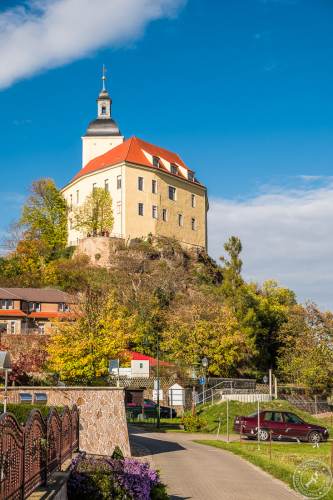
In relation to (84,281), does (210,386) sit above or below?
below

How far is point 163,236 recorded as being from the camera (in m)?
83.0

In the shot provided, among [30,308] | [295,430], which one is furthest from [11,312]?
[295,430]

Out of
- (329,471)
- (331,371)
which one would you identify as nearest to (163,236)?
(331,371)

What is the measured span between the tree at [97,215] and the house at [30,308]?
17.7 meters

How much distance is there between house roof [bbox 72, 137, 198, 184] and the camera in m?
84.4

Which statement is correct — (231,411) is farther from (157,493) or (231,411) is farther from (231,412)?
(157,493)

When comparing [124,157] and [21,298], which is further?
[124,157]

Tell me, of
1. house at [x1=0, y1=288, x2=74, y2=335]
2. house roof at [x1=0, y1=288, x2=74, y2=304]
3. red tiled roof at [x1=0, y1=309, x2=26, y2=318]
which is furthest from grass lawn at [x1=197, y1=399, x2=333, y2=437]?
house roof at [x1=0, y1=288, x2=74, y2=304]

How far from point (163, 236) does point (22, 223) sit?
658 inches

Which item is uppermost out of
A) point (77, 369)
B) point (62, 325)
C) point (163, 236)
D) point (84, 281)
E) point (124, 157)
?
point (124, 157)

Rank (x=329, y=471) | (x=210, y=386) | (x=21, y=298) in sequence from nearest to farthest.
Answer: (x=329, y=471)
(x=210, y=386)
(x=21, y=298)

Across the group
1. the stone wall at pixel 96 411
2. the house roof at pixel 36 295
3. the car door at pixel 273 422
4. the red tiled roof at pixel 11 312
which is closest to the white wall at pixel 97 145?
the house roof at pixel 36 295

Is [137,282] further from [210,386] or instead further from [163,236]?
[210,386]

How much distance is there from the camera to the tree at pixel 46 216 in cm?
8188
